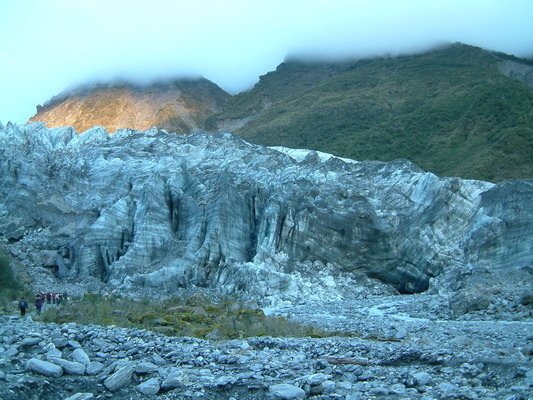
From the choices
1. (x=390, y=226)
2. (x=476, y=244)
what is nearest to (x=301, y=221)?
→ (x=390, y=226)

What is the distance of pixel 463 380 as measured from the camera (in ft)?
40.7

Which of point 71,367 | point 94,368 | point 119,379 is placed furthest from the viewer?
point 94,368

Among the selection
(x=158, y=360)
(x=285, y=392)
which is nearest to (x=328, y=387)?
(x=285, y=392)

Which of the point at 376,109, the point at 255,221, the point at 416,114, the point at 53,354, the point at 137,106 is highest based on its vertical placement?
the point at 137,106

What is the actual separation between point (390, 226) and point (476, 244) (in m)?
5.59

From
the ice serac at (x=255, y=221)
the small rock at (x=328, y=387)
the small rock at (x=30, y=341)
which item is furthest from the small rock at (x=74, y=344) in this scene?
the ice serac at (x=255, y=221)

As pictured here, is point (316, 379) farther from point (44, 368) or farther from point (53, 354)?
point (53, 354)

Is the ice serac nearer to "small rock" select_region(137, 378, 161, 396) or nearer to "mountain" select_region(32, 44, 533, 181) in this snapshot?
"mountain" select_region(32, 44, 533, 181)

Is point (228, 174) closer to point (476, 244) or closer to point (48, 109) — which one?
point (476, 244)

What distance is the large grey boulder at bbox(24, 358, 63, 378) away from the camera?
12.9 metres

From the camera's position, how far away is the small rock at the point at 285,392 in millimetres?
11867

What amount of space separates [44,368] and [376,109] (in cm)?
7607

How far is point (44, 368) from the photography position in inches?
512

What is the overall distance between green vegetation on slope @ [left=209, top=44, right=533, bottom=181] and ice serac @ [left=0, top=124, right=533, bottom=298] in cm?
1852
